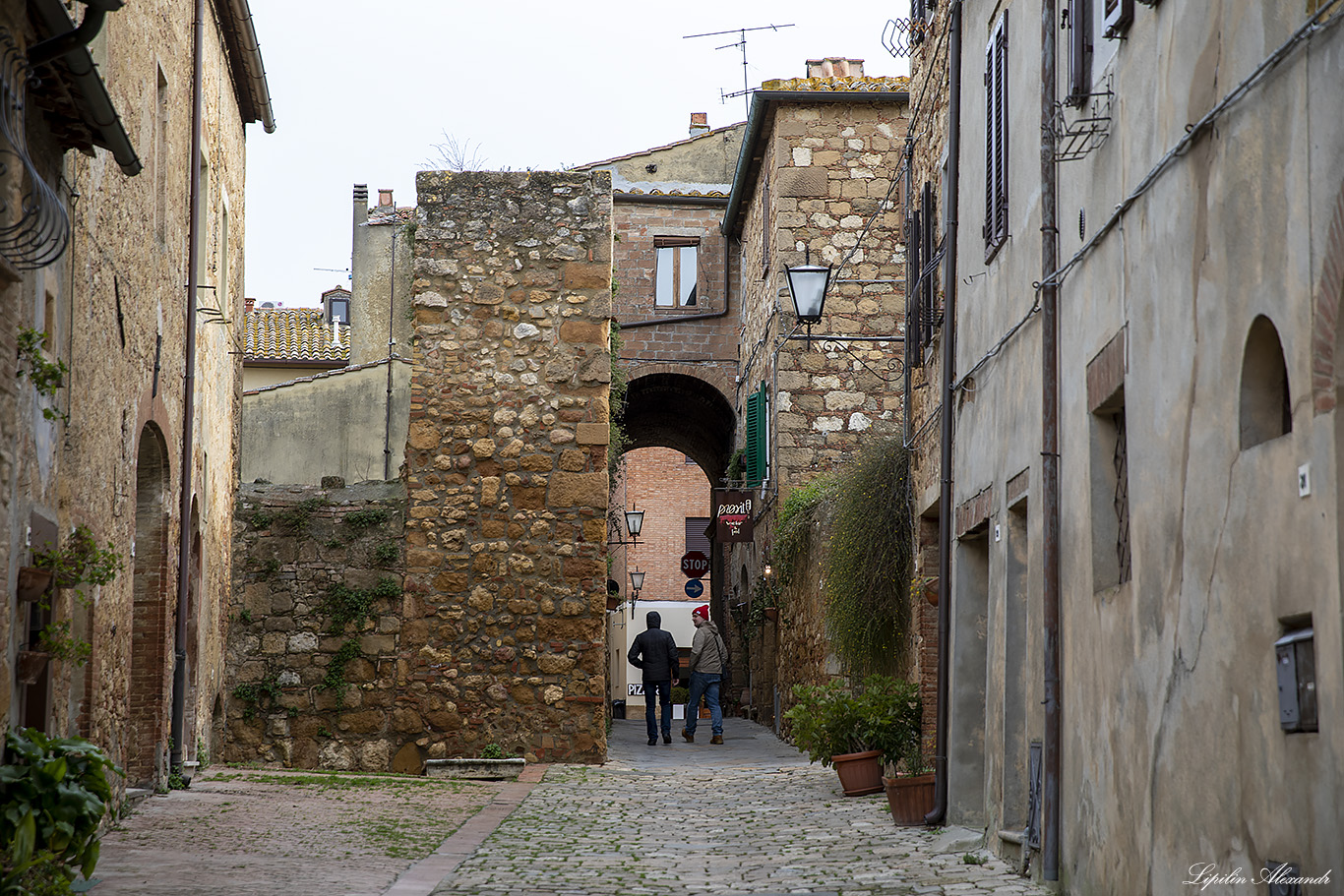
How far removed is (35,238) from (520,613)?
707 centimetres

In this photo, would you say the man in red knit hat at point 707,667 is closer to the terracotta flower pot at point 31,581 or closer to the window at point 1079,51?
the window at point 1079,51

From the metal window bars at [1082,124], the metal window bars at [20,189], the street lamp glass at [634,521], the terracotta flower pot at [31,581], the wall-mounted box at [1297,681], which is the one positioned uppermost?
the metal window bars at [1082,124]

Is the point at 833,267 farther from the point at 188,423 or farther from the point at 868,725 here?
the point at 188,423

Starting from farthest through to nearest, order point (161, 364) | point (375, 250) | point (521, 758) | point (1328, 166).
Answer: point (375, 250) → point (521, 758) → point (161, 364) → point (1328, 166)

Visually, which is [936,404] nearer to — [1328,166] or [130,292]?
[130,292]

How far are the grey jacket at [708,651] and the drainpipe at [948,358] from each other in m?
6.62

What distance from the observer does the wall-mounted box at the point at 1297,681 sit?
135 inches

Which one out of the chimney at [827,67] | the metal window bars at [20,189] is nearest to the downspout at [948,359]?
the metal window bars at [20,189]

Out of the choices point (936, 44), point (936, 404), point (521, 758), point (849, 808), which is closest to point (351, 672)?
point (521, 758)

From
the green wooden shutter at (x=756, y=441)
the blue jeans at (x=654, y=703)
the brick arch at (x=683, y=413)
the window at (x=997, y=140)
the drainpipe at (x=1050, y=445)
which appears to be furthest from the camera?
the brick arch at (x=683, y=413)

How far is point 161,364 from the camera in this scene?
905 centimetres

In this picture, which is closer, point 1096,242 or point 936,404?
point 1096,242

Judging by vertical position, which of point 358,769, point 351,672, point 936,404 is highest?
point 936,404

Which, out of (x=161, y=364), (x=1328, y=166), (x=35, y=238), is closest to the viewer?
(x=1328, y=166)
